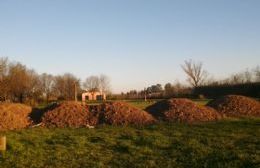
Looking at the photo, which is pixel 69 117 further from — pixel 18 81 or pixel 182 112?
pixel 18 81

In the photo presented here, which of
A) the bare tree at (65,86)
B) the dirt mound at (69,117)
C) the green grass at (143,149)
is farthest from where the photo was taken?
the bare tree at (65,86)

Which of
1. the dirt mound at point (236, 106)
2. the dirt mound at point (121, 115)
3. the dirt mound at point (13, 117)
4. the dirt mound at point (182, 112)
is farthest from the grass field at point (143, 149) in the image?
the dirt mound at point (236, 106)

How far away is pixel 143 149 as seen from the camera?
470 inches

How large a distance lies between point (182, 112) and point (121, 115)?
3.39 m

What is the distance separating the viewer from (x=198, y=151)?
1121 centimetres

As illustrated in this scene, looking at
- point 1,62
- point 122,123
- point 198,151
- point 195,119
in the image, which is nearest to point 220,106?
point 195,119

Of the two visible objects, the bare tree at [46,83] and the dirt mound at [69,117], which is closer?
the dirt mound at [69,117]

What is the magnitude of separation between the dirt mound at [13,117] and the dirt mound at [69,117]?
3.88ft

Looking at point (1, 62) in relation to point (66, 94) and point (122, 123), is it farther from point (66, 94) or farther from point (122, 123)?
point (122, 123)

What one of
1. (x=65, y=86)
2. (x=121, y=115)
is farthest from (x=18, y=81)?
(x=121, y=115)

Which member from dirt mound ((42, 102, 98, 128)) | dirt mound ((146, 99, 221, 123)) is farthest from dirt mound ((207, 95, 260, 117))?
dirt mound ((42, 102, 98, 128))

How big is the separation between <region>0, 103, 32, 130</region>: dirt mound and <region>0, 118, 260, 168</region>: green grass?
398cm

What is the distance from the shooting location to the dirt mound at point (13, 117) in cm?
2045

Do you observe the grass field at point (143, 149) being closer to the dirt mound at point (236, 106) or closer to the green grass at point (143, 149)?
the green grass at point (143, 149)
